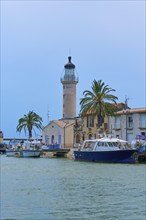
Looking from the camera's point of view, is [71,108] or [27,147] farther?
[71,108]

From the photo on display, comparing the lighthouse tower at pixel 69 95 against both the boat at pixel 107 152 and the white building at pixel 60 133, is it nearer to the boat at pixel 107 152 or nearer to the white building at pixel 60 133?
the white building at pixel 60 133

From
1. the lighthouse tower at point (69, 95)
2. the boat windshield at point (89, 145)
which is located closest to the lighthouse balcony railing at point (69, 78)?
the lighthouse tower at point (69, 95)

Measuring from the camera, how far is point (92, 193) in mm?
25219

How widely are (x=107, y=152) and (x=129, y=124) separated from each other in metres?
16.8

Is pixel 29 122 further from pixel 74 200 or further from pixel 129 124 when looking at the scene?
pixel 74 200

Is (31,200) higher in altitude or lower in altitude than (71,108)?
lower

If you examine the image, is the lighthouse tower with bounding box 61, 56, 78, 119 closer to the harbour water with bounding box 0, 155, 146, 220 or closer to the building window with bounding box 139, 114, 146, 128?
the building window with bounding box 139, 114, 146, 128

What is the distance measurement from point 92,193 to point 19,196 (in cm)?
376

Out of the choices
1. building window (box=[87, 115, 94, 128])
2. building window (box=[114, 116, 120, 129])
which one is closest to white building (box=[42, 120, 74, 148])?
building window (box=[87, 115, 94, 128])

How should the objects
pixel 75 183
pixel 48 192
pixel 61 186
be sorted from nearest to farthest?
pixel 48 192 < pixel 61 186 < pixel 75 183

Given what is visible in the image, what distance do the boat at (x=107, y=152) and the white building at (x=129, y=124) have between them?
30.7 feet

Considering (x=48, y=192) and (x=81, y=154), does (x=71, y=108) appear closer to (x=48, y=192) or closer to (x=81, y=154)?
(x=81, y=154)

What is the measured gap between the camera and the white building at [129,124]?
69312 millimetres

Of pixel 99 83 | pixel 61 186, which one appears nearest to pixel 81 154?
pixel 99 83
